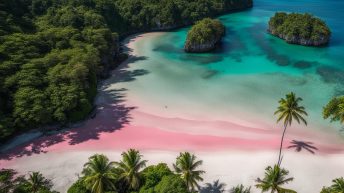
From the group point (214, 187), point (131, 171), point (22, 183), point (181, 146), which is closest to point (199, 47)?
point (181, 146)

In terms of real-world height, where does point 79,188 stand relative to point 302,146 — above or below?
above

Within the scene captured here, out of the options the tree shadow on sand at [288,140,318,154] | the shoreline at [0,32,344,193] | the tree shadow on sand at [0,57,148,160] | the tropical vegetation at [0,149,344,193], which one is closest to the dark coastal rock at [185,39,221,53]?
the tree shadow on sand at [0,57,148,160]

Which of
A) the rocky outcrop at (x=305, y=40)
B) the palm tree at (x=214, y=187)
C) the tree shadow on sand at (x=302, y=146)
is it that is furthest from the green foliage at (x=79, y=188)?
the rocky outcrop at (x=305, y=40)

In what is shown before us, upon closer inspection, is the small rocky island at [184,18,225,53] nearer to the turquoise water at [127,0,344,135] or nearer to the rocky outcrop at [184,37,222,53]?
the rocky outcrop at [184,37,222,53]

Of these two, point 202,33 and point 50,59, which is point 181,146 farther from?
point 202,33

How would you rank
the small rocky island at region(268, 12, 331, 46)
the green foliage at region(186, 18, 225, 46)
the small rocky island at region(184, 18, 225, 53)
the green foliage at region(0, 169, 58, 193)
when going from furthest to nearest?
the small rocky island at region(268, 12, 331, 46) → the small rocky island at region(184, 18, 225, 53) → the green foliage at region(186, 18, 225, 46) → the green foliage at region(0, 169, 58, 193)

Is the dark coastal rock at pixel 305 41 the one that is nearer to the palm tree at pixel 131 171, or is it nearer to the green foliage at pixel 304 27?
the green foliage at pixel 304 27
